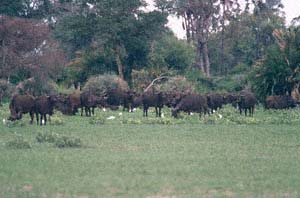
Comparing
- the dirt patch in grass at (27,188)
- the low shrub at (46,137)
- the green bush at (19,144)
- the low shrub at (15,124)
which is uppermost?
the low shrub at (15,124)

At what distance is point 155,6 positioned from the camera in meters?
73.7

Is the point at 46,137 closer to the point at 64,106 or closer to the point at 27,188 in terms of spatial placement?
the point at 27,188

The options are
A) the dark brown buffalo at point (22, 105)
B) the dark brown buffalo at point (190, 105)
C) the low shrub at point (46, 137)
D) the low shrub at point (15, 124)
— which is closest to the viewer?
the low shrub at point (46, 137)

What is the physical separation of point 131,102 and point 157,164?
25.3 m

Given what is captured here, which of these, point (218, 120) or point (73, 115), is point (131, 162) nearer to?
point (218, 120)

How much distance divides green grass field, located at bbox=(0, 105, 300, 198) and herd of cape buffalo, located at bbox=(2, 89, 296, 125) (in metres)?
3.47

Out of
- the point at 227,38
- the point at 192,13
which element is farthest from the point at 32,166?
the point at 227,38

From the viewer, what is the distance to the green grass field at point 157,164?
13.6 m

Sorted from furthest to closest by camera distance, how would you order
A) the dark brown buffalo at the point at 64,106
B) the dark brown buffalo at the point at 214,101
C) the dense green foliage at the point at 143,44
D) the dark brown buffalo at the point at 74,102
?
the dense green foliage at the point at 143,44 → the dark brown buffalo at the point at 214,101 → the dark brown buffalo at the point at 74,102 → the dark brown buffalo at the point at 64,106

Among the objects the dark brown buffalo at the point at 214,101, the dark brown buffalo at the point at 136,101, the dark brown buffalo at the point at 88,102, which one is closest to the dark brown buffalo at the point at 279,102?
the dark brown buffalo at the point at 214,101

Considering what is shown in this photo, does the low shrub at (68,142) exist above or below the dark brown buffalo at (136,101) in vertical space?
below

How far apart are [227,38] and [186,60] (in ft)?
44.3

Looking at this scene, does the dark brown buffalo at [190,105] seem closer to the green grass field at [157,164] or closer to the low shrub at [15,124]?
the green grass field at [157,164]

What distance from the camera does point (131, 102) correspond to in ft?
138
